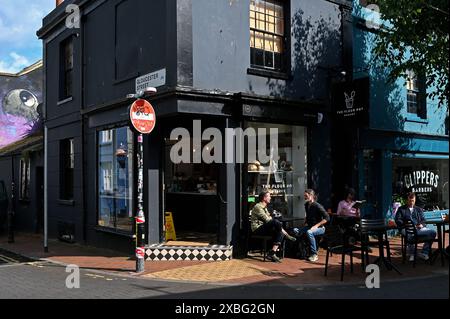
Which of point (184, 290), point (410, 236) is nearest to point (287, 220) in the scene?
point (410, 236)

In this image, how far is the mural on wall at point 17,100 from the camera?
2673 centimetres

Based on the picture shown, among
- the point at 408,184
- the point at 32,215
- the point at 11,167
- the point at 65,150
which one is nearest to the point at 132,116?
the point at 65,150

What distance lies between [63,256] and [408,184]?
10.2 metres

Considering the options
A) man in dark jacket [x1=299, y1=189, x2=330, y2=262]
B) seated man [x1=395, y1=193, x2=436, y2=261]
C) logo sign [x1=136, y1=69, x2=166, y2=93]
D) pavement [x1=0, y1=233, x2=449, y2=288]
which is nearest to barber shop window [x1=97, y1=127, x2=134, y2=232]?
pavement [x1=0, y1=233, x2=449, y2=288]

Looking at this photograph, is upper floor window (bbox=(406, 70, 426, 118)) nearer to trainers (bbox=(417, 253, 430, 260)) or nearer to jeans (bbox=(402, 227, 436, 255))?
jeans (bbox=(402, 227, 436, 255))

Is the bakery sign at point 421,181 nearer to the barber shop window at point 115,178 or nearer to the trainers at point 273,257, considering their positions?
the trainers at point 273,257

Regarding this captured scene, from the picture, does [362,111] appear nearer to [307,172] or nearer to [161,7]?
[307,172]

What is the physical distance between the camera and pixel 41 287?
8.40 meters

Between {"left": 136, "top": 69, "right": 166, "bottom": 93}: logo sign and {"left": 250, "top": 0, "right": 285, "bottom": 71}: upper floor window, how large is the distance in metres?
2.22

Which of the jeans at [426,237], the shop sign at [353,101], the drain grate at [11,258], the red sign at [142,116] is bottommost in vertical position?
the drain grate at [11,258]

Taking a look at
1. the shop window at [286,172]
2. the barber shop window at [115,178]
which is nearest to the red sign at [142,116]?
the barber shop window at [115,178]

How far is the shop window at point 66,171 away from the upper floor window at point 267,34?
726cm

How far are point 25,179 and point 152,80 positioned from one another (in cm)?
1075

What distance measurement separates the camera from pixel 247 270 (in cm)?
957
